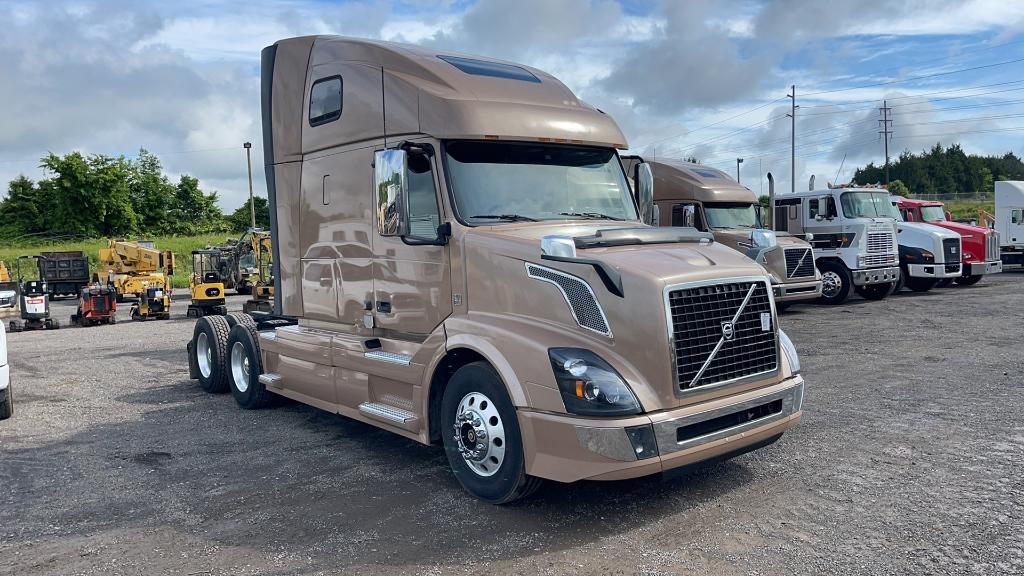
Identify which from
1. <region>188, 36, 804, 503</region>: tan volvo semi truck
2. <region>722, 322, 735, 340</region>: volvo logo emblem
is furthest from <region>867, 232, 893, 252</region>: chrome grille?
<region>722, 322, 735, 340</region>: volvo logo emblem

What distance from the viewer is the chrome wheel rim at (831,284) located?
18.0 metres

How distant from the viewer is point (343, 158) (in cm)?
652

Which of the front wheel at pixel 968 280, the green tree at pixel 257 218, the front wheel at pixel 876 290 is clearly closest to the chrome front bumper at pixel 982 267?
the front wheel at pixel 968 280

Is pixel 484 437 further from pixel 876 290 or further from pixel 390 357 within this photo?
pixel 876 290

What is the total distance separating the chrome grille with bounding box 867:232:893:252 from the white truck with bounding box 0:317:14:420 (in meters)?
16.8

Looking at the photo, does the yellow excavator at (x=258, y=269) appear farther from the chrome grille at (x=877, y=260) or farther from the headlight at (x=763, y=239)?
the chrome grille at (x=877, y=260)

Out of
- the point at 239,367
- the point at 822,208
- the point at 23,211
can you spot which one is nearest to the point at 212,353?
the point at 239,367

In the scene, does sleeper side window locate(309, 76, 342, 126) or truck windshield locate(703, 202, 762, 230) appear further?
truck windshield locate(703, 202, 762, 230)

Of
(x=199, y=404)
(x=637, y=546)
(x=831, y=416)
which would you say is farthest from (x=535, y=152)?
(x=199, y=404)

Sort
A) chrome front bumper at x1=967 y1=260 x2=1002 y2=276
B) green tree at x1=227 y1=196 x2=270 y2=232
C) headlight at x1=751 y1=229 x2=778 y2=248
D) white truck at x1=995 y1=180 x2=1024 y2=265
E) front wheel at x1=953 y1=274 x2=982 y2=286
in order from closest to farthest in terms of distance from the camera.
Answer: headlight at x1=751 y1=229 x2=778 y2=248, chrome front bumper at x1=967 y1=260 x2=1002 y2=276, front wheel at x1=953 y1=274 x2=982 y2=286, white truck at x1=995 y1=180 x2=1024 y2=265, green tree at x1=227 y1=196 x2=270 y2=232

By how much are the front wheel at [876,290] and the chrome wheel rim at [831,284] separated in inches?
41.4

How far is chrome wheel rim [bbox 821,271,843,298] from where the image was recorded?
18000 millimetres

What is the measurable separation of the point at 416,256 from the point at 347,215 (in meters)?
1.13

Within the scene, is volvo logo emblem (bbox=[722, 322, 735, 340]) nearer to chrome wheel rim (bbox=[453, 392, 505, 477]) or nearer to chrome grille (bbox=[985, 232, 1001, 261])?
chrome wheel rim (bbox=[453, 392, 505, 477])
